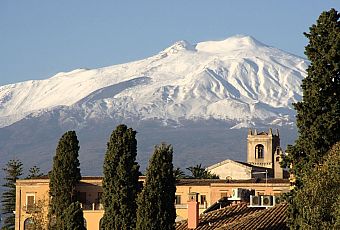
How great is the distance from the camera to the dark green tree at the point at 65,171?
3364 inches

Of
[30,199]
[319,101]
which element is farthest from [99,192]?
[319,101]

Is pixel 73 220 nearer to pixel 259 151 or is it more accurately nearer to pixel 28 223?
pixel 28 223

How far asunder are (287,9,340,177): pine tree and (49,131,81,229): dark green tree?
45677 mm

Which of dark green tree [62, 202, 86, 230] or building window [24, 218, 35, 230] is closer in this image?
dark green tree [62, 202, 86, 230]

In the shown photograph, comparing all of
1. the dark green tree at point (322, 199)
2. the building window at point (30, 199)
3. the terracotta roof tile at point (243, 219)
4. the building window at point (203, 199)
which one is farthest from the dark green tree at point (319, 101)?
the building window at point (30, 199)

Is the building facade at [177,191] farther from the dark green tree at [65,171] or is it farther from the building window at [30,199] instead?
the dark green tree at [65,171]

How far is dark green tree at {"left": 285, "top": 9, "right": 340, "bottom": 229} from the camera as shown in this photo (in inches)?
1545

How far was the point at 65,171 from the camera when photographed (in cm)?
8800

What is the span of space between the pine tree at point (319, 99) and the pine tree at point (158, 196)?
28.8 feet

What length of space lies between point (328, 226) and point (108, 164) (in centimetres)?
3578

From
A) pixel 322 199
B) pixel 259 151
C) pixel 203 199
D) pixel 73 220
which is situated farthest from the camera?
pixel 259 151

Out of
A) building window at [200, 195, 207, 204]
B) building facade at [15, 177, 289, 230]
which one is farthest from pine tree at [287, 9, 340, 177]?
building window at [200, 195, 207, 204]

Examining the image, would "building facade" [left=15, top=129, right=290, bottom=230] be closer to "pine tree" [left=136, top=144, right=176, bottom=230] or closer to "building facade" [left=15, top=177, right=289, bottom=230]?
"building facade" [left=15, top=177, right=289, bottom=230]

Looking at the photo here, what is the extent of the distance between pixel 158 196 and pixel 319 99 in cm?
1005
